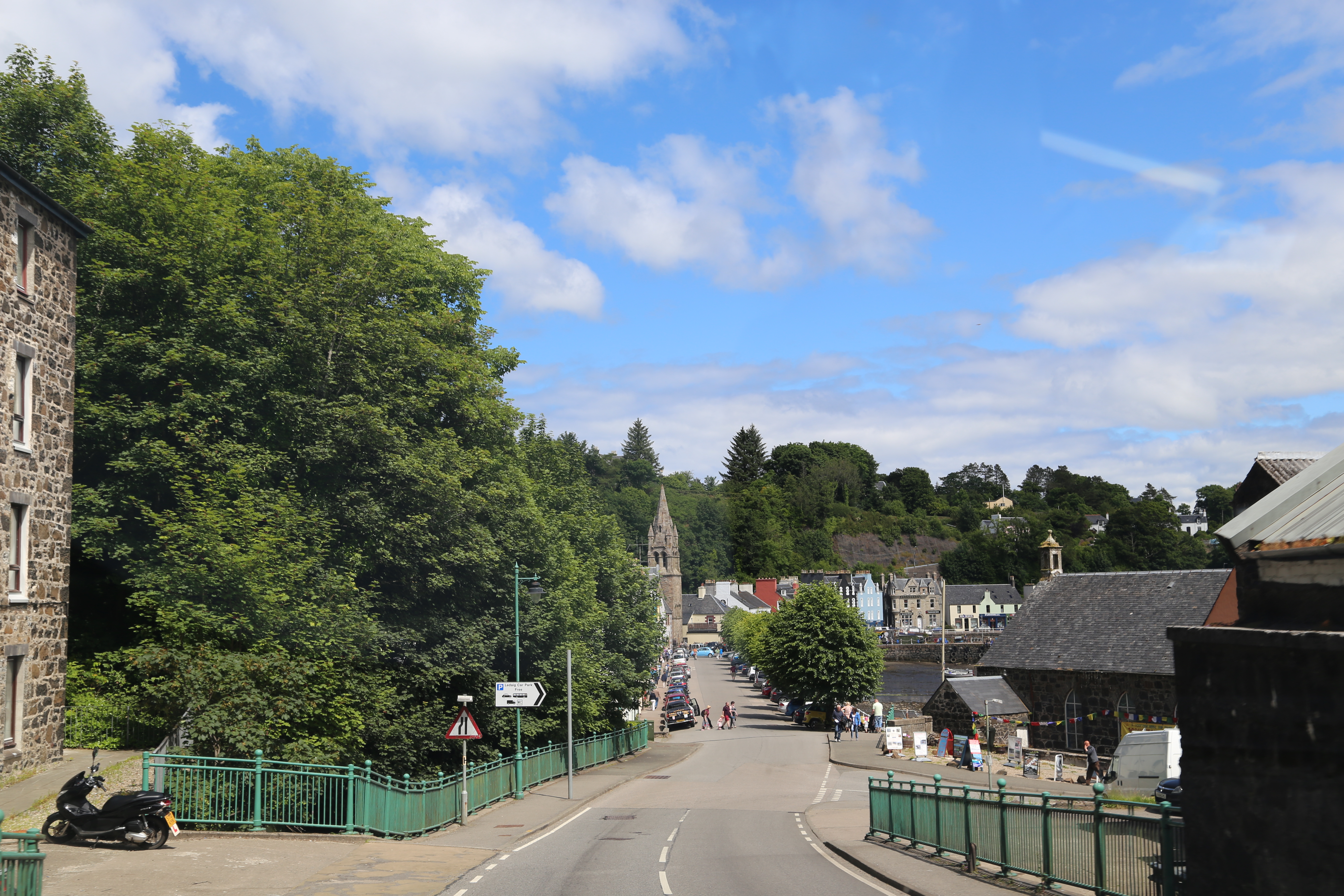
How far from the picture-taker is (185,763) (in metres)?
18.5

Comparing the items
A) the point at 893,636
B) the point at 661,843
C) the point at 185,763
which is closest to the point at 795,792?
the point at 661,843

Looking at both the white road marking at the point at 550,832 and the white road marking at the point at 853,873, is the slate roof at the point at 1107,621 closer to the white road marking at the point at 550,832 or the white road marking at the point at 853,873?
the white road marking at the point at 550,832

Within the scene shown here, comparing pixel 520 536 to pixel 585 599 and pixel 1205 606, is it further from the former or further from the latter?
pixel 1205 606

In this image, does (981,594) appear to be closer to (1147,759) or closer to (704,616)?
(704,616)

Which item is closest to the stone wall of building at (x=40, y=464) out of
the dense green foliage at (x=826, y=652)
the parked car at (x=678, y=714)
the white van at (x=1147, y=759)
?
the white van at (x=1147, y=759)

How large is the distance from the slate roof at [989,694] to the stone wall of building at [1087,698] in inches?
13.4

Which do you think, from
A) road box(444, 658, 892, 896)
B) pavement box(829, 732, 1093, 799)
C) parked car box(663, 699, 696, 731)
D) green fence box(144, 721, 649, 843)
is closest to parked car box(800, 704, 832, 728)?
parked car box(663, 699, 696, 731)

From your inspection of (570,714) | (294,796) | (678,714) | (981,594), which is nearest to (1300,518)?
(294,796)

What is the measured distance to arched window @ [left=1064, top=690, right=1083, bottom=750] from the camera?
43.0 metres

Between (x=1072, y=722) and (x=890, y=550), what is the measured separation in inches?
5980

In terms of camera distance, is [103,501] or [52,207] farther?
[103,501]

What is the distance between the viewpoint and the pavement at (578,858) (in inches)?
541

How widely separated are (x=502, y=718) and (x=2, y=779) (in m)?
16.3

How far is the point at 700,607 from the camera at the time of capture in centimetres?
17038
